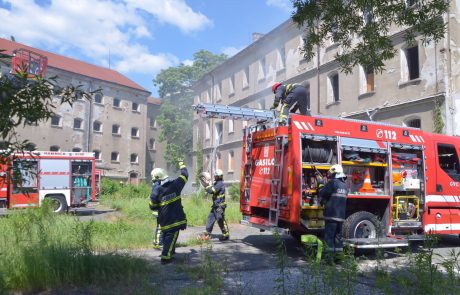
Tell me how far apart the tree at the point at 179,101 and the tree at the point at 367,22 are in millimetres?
37969

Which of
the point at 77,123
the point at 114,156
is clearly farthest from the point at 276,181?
the point at 114,156

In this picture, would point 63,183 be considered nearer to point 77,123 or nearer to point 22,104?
point 22,104

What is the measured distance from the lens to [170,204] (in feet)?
23.7

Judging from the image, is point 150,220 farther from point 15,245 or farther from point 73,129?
point 73,129

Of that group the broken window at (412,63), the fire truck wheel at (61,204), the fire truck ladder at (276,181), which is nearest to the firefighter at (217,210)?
the fire truck ladder at (276,181)

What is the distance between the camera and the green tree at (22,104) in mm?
2650

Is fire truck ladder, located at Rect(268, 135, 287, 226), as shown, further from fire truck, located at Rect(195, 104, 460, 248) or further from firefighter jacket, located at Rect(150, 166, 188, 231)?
firefighter jacket, located at Rect(150, 166, 188, 231)

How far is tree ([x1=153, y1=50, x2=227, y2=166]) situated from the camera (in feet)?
146

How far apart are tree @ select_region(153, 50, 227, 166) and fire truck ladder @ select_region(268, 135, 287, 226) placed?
36319 millimetres

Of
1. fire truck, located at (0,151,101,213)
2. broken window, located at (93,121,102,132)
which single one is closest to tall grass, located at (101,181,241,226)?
fire truck, located at (0,151,101,213)

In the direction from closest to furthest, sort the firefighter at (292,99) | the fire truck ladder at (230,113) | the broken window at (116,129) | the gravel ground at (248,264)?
the gravel ground at (248,264)
the fire truck ladder at (230,113)
the firefighter at (292,99)
the broken window at (116,129)

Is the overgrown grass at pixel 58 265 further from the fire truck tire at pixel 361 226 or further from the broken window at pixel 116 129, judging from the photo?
the broken window at pixel 116 129

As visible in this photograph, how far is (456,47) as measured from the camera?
51.0 feet

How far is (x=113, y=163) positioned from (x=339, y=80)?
25417mm
